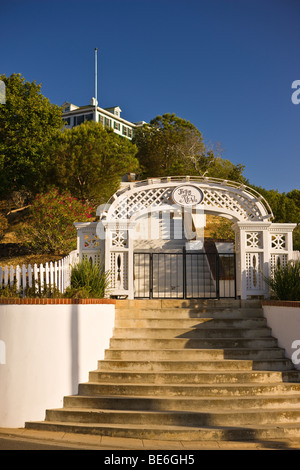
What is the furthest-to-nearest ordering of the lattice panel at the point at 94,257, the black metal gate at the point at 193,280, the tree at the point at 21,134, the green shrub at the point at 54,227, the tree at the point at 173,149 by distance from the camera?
the tree at the point at 173,149, the tree at the point at 21,134, the green shrub at the point at 54,227, the black metal gate at the point at 193,280, the lattice panel at the point at 94,257

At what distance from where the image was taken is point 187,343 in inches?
309

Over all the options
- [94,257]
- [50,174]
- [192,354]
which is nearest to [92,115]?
[50,174]

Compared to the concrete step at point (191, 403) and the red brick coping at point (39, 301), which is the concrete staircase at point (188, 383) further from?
the red brick coping at point (39, 301)

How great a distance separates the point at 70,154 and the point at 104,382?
16.3 metres

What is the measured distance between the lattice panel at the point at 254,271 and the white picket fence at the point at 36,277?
4033 mm

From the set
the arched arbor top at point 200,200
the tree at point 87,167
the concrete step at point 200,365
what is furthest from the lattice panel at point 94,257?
the tree at point 87,167

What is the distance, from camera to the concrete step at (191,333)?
8.15 m

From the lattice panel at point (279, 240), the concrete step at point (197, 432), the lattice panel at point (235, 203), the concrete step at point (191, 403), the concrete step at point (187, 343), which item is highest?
the lattice panel at point (235, 203)

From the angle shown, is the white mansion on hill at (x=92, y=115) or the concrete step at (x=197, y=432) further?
the white mansion on hill at (x=92, y=115)

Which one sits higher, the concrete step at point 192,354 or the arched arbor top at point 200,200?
the arched arbor top at point 200,200

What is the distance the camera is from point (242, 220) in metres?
10.1

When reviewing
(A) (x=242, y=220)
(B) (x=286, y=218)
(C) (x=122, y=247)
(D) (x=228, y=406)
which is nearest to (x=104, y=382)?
(D) (x=228, y=406)

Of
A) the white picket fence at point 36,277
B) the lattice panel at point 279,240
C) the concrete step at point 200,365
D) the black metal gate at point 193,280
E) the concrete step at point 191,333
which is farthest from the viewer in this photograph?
the black metal gate at point 193,280

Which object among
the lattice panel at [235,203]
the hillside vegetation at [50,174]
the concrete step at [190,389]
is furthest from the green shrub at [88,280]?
the hillside vegetation at [50,174]
